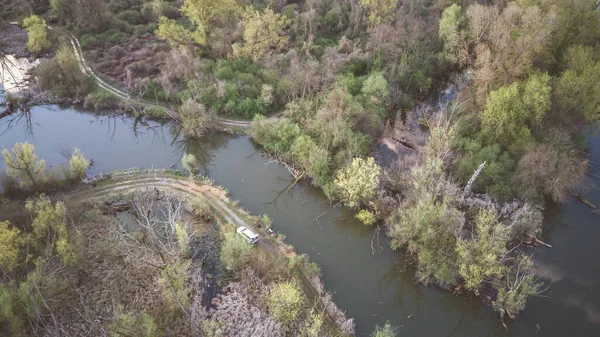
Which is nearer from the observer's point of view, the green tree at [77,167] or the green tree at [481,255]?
the green tree at [481,255]

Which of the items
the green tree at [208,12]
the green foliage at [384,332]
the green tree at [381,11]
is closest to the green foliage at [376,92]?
the green tree at [381,11]

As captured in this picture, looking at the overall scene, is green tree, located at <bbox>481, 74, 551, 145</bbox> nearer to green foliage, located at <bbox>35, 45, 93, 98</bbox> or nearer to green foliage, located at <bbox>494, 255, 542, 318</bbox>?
green foliage, located at <bbox>494, 255, 542, 318</bbox>

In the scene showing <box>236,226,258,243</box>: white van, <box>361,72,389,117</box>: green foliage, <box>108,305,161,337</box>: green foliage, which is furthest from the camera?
<box>361,72,389,117</box>: green foliage

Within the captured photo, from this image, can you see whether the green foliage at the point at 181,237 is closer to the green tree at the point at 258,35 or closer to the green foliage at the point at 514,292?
the green foliage at the point at 514,292

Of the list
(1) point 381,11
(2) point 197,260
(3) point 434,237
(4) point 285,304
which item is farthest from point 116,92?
(3) point 434,237

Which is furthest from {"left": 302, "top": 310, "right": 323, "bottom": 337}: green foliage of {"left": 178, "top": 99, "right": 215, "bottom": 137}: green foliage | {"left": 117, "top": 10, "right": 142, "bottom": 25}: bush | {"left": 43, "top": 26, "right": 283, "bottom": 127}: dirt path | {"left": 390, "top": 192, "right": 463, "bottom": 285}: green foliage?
{"left": 117, "top": 10, "right": 142, "bottom": 25}: bush

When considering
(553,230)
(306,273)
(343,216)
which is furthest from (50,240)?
(553,230)

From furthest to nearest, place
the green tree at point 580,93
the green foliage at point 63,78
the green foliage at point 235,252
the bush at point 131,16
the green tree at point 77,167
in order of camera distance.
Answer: the bush at point 131,16 < the green foliage at point 63,78 < the green tree at point 580,93 < the green tree at point 77,167 < the green foliage at point 235,252
